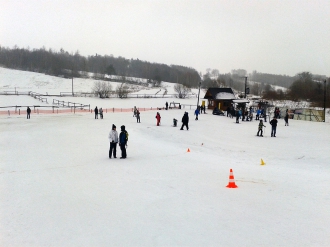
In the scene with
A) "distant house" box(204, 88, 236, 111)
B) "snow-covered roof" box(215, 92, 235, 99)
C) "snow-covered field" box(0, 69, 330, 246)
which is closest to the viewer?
"snow-covered field" box(0, 69, 330, 246)

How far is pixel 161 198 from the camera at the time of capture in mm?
7902

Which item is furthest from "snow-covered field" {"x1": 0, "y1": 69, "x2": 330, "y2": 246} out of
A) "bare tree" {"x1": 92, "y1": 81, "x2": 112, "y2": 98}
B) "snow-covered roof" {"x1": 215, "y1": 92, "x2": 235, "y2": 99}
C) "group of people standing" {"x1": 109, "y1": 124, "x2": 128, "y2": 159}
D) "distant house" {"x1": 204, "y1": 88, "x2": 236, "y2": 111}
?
"bare tree" {"x1": 92, "y1": 81, "x2": 112, "y2": 98}

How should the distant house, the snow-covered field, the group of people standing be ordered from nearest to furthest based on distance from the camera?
the snow-covered field, the group of people standing, the distant house

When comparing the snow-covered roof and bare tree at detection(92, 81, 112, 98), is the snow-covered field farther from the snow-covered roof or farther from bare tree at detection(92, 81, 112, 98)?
bare tree at detection(92, 81, 112, 98)

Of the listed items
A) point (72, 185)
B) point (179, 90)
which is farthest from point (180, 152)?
point (179, 90)

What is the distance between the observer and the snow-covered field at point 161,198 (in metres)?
5.73

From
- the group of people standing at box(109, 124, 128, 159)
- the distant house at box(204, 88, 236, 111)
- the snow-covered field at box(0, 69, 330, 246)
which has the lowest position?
the snow-covered field at box(0, 69, 330, 246)

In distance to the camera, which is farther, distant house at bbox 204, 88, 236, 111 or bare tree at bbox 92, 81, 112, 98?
bare tree at bbox 92, 81, 112, 98

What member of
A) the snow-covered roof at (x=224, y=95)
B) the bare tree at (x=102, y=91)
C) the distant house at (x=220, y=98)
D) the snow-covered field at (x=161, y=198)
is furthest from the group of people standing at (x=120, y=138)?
the bare tree at (x=102, y=91)

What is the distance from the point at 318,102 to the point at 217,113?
1575 inches

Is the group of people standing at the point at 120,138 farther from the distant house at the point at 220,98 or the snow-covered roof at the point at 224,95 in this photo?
the snow-covered roof at the point at 224,95

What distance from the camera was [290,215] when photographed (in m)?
6.89

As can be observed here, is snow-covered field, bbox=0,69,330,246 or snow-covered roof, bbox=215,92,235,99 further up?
snow-covered roof, bbox=215,92,235,99

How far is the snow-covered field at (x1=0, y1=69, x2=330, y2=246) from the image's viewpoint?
226 inches
